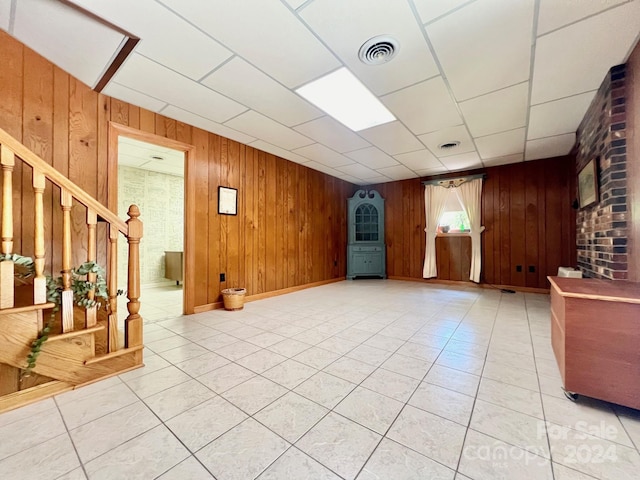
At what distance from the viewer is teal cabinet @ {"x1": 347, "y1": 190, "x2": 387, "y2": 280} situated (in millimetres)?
6113

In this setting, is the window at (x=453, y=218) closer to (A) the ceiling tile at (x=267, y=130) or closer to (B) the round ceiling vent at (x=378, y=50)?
(A) the ceiling tile at (x=267, y=130)

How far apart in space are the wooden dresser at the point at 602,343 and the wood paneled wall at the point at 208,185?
3.54 m

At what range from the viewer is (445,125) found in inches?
125

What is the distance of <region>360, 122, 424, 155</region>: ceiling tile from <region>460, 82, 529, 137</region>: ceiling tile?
A: 689 millimetres

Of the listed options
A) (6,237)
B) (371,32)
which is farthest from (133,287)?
(371,32)

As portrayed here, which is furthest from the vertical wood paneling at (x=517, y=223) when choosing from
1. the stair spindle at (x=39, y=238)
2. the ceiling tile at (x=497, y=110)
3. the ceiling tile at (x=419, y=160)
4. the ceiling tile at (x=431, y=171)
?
the stair spindle at (x=39, y=238)

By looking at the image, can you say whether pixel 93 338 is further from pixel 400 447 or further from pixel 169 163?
pixel 169 163

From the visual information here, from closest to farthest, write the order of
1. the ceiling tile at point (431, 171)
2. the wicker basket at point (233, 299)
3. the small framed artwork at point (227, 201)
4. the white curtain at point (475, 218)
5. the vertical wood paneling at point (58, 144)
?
1. the vertical wood paneling at point (58, 144)
2. the wicker basket at point (233, 299)
3. the small framed artwork at point (227, 201)
4. the white curtain at point (475, 218)
5. the ceiling tile at point (431, 171)

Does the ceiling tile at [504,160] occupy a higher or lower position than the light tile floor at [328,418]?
higher

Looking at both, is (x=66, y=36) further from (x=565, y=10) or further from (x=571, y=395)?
(x=571, y=395)

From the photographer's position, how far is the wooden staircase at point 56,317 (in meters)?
1.46

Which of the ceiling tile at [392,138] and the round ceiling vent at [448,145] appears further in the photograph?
the round ceiling vent at [448,145]

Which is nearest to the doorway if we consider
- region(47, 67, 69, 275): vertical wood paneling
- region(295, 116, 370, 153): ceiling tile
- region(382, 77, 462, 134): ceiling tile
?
region(47, 67, 69, 275): vertical wood paneling

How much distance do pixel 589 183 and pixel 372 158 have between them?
2725 millimetres
